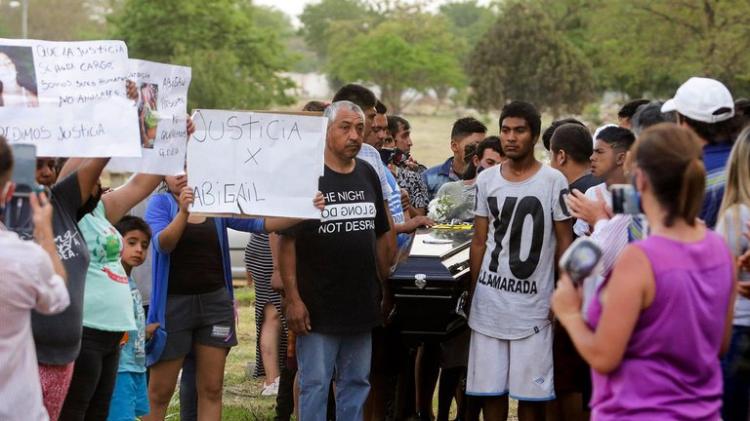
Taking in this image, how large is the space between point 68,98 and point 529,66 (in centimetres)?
4388

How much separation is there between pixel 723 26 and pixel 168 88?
3263 centimetres

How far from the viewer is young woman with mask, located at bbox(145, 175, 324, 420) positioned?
6828 mm

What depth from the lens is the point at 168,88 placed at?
5.77 meters

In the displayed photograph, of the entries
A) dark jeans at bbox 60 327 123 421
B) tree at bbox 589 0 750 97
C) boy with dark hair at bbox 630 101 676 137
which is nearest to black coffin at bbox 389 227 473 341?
boy with dark hair at bbox 630 101 676 137

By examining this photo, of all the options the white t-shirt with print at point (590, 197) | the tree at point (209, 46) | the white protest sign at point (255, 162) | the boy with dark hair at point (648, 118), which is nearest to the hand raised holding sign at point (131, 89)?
the white protest sign at point (255, 162)

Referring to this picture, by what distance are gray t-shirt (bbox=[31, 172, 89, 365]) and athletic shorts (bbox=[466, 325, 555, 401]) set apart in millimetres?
2439

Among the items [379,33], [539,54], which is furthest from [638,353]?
[379,33]

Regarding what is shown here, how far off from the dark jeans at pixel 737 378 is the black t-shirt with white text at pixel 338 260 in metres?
2.14

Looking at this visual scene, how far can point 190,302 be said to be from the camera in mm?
6859

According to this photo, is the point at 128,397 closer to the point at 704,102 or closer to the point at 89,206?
the point at 89,206

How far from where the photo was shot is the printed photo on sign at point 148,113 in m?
5.55

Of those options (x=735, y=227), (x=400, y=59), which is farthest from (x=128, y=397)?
(x=400, y=59)

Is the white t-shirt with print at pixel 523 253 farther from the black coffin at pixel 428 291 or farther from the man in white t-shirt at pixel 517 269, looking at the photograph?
the black coffin at pixel 428 291

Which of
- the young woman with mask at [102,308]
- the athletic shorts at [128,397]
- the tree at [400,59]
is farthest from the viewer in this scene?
the tree at [400,59]
